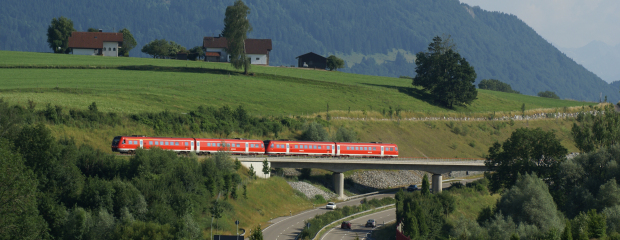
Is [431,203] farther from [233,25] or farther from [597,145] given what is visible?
[233,25]

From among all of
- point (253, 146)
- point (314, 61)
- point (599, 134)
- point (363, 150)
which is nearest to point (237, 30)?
point (363, 150)

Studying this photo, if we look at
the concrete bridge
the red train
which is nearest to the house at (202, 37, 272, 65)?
the red train

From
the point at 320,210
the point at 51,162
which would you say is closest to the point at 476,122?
the point at 320,210

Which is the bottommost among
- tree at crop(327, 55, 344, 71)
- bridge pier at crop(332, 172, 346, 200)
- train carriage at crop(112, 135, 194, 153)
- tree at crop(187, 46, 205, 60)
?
bridge pier at crop(332, 172, 346, 200)

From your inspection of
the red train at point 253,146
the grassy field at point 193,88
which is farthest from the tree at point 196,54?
the red train at point 253,146

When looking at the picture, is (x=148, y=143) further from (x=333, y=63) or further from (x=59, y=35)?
(x=59, y=35)

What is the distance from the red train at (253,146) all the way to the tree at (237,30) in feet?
150

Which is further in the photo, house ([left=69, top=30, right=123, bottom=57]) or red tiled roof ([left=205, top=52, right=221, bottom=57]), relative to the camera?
red tiled roof ([left=205, top=52, right=221, bottom=57])

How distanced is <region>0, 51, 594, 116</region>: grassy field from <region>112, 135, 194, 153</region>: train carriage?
14.4m

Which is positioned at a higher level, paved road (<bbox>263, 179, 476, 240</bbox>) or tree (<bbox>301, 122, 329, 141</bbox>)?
tree (<bbox>301, 122, 329, 141</bbox>)

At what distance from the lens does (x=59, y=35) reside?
525 feet

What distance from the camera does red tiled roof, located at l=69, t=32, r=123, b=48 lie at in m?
149

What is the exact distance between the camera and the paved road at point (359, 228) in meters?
56.9

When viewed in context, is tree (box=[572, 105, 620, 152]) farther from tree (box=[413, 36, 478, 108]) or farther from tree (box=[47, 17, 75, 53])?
tree (box=[47, 17, 75, 53])
